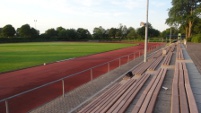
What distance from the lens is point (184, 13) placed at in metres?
60.2

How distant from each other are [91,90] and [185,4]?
2332 inches

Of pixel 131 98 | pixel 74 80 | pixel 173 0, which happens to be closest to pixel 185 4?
pixel 173 0

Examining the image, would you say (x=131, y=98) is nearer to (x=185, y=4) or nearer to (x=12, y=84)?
(x=12, y=84)

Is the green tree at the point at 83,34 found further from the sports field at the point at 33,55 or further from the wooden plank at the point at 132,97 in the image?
the wooden plank at the point at 132,97

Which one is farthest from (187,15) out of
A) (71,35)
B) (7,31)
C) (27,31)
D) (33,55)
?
(7,31)

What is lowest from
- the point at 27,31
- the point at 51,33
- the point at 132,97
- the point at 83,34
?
the point at 132,97

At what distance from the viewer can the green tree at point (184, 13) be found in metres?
57.0

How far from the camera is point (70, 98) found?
8.23 meters

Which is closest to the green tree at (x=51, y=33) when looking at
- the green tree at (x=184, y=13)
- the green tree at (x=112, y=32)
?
the green tree at (x=112, y=32)

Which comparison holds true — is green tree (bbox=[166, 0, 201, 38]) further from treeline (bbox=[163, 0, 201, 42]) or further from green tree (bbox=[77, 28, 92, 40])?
green tree (bbox=[77, 28, 92, 40])

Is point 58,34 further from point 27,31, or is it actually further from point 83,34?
point 27,31

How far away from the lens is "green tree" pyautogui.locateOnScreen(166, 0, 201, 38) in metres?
57.0

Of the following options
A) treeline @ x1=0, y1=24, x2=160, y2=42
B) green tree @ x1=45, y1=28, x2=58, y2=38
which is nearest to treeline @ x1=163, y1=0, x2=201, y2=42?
treeline @ x1=0, y1=24, x2=160, y2=42

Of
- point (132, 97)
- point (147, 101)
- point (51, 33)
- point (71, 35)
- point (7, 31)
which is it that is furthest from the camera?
point (51, 33)
